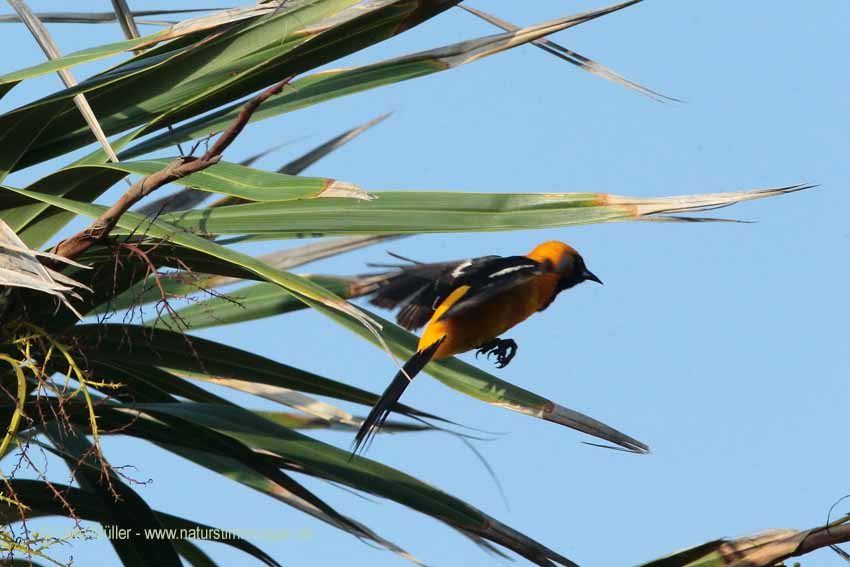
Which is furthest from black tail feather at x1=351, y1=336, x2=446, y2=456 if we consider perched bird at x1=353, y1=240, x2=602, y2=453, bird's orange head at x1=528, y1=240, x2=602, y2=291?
bird's orange head at x1=528, y1=240, x2=602, y2=291

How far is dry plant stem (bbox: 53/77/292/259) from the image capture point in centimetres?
148

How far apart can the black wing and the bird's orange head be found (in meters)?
0.23

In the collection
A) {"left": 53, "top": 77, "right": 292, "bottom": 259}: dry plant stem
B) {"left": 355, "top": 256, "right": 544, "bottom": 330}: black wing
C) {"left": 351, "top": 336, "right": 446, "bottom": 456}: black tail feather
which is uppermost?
{"left": 355, "top": 256, "right": 544, "bottom": 330}: black wing

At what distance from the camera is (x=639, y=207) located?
1.99 m

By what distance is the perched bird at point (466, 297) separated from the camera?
2.65 m

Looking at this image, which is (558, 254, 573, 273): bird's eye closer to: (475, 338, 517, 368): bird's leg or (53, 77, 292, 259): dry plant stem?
(475, 338, 517, 368): bird's leg

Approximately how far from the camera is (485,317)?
3.13 m

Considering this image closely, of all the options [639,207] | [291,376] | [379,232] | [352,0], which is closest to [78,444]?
[291,376]

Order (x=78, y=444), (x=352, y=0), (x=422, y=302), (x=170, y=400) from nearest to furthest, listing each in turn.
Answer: (x=352, y=0) < (x=78, y=444) < (x=170, y=400) < (x=422, y=302)

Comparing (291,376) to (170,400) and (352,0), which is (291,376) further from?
(352,0)

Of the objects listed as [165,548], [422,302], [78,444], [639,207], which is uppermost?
[422,302]

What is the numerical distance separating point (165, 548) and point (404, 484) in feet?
1.82

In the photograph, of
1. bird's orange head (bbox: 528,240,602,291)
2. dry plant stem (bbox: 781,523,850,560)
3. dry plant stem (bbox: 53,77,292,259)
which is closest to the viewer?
dry plant stem (bbox: 53,77,292,259)

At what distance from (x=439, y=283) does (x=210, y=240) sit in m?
0.82
